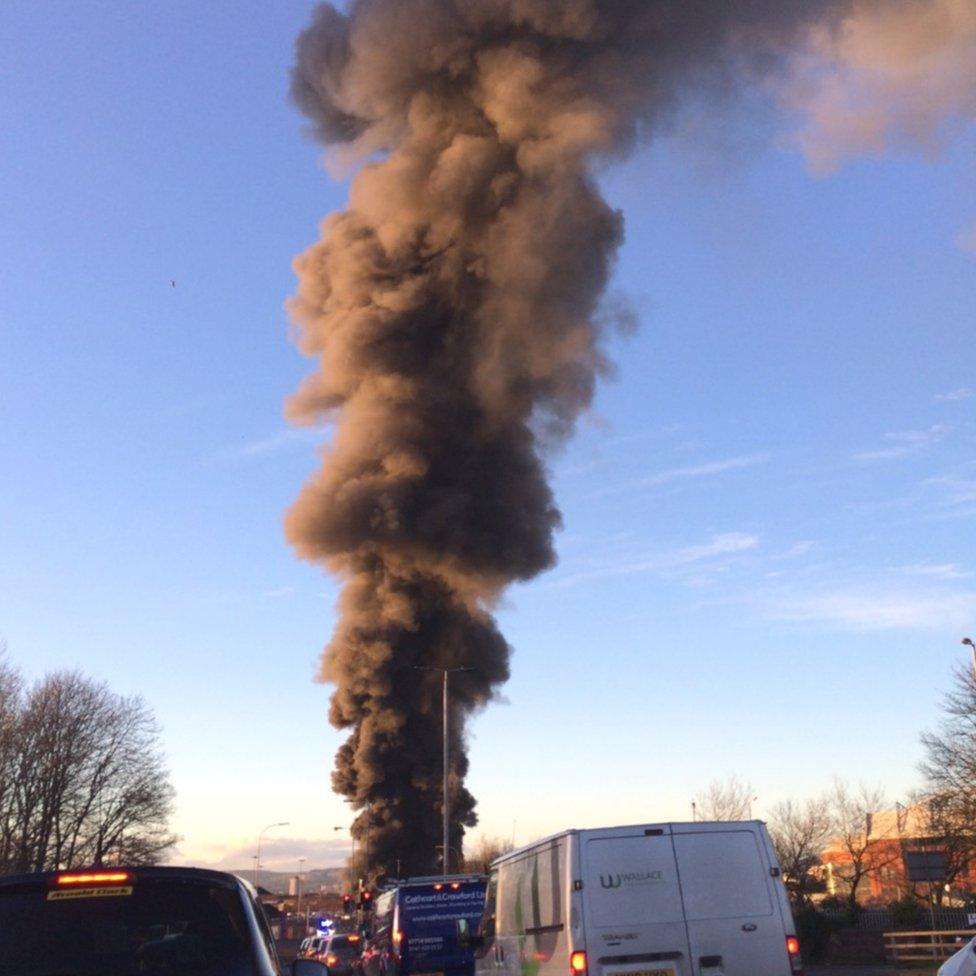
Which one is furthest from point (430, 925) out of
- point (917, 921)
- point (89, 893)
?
point (917, 921)

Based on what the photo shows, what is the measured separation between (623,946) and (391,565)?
3021cm

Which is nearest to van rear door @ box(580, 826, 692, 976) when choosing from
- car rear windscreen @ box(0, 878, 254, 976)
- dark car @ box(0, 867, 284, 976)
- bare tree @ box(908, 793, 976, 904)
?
dark car @ box(0, 867, 284, 976)

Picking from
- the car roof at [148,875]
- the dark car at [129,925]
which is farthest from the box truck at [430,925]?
the dark car at [129,925]

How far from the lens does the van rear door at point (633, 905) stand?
8633 millimetres

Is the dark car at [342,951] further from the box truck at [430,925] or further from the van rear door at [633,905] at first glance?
the van rear door at [633,905]

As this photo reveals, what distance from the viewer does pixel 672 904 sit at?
345 inches

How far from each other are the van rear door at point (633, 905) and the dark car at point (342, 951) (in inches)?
717

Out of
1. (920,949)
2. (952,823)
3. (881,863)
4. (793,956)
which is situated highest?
(952,823)

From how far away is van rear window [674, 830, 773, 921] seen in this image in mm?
8773

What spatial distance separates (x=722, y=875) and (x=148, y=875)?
5.50m

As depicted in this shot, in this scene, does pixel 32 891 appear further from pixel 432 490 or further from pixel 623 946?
pixel 432 490

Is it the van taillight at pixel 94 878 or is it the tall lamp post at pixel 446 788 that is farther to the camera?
the tall lamp post at pixel 446 788

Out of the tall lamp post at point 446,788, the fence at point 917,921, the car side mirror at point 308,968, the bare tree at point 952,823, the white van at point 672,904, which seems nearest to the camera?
the car side mirror at point 308,968

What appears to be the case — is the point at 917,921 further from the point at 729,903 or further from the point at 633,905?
the point at 633,905
